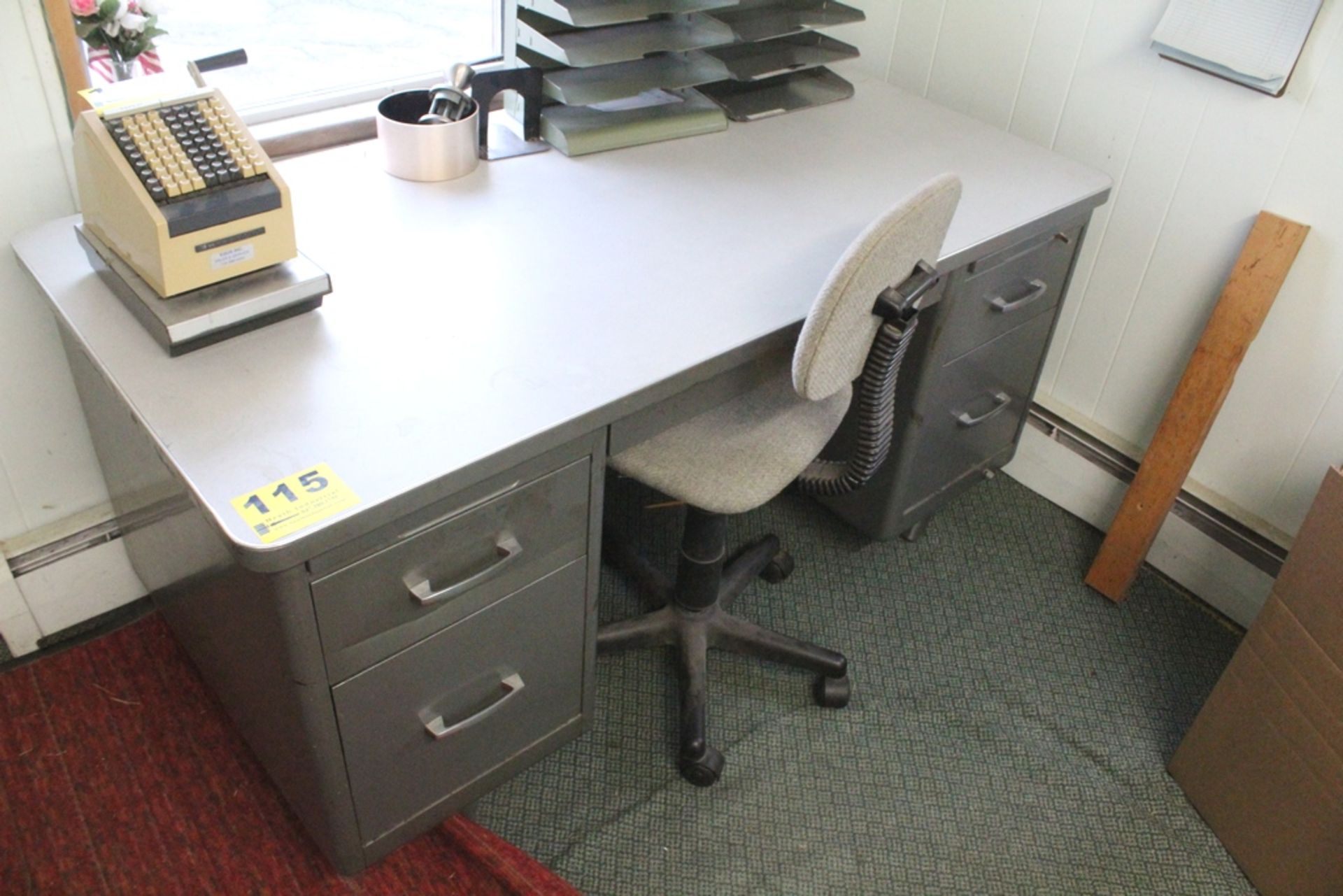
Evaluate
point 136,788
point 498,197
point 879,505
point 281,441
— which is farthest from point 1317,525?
point 136,788

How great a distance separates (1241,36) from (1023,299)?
1.62 feet

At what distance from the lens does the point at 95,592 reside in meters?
1.72

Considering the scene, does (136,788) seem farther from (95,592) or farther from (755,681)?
(755,681)

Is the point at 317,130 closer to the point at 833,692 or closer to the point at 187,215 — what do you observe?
the point at 187,215

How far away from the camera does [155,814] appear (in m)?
1.50

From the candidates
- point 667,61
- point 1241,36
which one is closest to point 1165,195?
point 1241,36

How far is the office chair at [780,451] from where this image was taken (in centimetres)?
121

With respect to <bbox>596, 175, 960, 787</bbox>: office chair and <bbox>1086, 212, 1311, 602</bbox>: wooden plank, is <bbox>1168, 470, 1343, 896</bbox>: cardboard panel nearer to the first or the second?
<bbox>1086, 212, 1311, 602</bbox>: wooden plank

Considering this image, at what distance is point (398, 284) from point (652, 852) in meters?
0.85

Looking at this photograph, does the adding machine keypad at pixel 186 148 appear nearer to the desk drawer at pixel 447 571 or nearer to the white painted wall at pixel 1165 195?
the desk drawer at pixel 447 571

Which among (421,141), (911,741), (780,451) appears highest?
(421,141)

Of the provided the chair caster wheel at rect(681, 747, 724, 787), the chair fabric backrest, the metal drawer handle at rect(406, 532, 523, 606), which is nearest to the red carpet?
the chair caster wheel at rect(681, 747, 724, 787)

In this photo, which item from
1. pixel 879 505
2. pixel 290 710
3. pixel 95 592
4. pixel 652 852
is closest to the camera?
pixel 290 710

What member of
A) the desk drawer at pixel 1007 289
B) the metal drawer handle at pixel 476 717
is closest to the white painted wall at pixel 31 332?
the metal drawer handle at pixel 476 717
